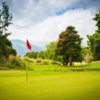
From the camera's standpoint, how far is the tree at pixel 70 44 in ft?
101

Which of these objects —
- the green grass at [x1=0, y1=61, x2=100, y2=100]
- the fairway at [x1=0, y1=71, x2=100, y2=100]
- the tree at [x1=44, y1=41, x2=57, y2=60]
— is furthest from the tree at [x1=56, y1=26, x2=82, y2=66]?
the fairway at [x1=0, y1=71, x2=100, y2=100]

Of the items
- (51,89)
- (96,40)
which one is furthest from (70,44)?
(51,89)

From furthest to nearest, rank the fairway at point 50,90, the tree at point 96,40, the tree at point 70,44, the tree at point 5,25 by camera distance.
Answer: the tree at point 70,44 → the tree at point 96,40 → the tree at point 5,25 → the fairway at point 50,90

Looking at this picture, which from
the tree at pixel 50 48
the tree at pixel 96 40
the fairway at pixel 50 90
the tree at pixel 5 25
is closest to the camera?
the fairway at pixel 50 90

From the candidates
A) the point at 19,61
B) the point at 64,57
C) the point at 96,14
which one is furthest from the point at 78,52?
the point at 19,61

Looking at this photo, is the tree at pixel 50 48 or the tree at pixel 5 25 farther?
the tree at pixel 50 48

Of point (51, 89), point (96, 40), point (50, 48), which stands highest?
point (50, 48)

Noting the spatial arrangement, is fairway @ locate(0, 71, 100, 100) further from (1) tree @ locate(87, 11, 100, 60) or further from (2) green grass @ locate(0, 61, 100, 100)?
(1) tree @ locate(87, 11, 100, 60)

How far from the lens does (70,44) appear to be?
31.2 meters

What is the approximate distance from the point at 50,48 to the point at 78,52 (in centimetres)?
2872

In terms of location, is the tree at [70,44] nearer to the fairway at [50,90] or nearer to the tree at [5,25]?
the tree at [5,25]

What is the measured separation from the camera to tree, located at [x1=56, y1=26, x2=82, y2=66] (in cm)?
3075

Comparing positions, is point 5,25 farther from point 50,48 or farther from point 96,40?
point 50,48

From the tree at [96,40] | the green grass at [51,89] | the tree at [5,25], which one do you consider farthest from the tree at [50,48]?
the green grass at [51,89]
